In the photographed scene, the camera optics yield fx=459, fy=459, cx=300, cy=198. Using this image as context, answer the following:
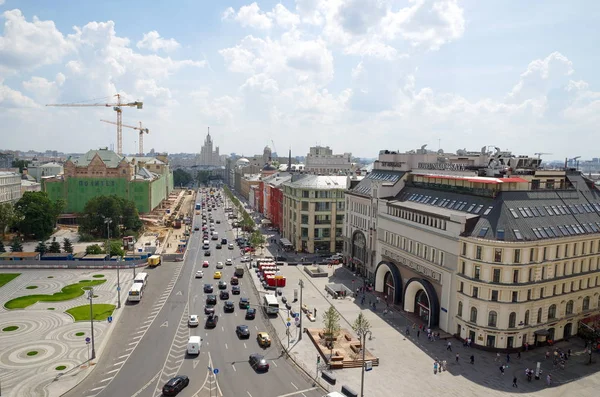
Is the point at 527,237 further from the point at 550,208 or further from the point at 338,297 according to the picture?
the point at 338,297

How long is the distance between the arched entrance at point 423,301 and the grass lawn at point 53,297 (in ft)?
200

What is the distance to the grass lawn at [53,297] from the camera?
8039 cm

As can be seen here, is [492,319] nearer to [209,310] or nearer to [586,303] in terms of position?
[586,303]

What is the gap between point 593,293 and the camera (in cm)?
7331

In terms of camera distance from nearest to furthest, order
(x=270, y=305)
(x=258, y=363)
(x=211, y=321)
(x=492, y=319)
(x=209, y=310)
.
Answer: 1. (x=258, y=363)
2. (x=492, y=319)
3. (x=211, y=321)
4. (x=209, y=310)
5. (x=270, y=305)

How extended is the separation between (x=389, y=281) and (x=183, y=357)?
42.9 metres

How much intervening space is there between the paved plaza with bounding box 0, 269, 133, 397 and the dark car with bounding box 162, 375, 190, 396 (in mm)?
12552

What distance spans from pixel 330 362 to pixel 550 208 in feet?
138

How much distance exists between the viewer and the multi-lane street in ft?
170

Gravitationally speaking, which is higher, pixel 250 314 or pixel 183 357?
pixel 250 314

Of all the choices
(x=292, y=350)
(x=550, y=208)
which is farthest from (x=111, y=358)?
(x=550, y=208)

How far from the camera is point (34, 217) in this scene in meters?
137

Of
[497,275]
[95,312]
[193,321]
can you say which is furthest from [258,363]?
[95,312]

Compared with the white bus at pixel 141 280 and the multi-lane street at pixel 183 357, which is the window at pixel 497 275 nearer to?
the multi-lane street at pixel 183 357
